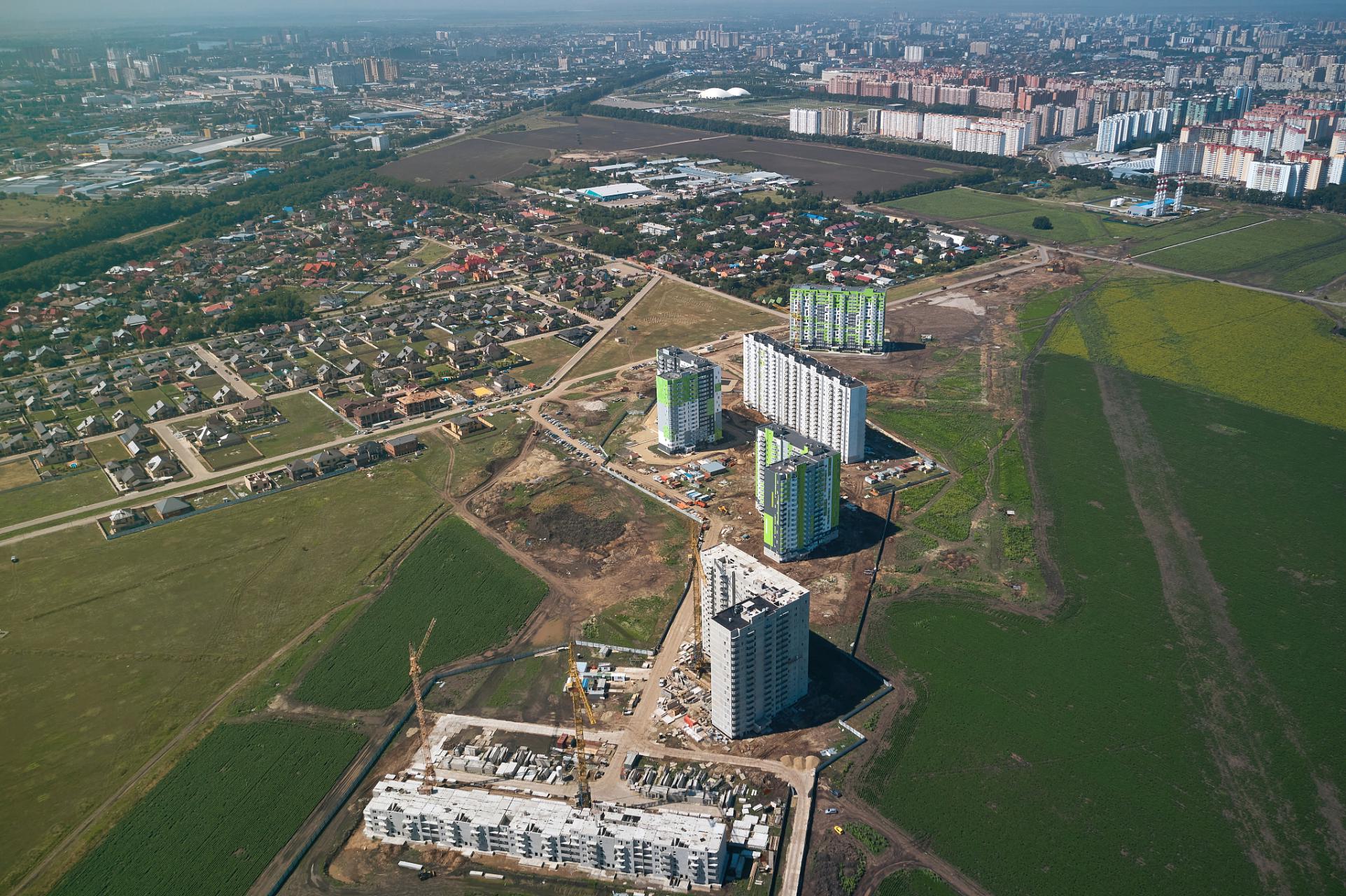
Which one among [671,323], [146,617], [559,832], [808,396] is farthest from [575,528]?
[671,323]

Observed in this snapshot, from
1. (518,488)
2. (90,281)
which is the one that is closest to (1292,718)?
(518,488)

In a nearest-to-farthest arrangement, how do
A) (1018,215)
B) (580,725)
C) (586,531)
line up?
(580,725) → (586,531) → (1018,215)

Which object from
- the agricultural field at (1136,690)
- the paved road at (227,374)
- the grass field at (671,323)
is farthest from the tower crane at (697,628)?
the paved road at (227,374)

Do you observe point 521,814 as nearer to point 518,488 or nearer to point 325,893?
point 325,893

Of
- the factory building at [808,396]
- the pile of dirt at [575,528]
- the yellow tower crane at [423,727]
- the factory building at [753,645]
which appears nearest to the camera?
the yellow tower crane at [423,727]

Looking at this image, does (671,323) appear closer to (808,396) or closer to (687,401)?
(687,401)

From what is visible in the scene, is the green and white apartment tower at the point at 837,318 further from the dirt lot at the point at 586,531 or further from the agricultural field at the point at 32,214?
the agricultural field at the point at 32,214
